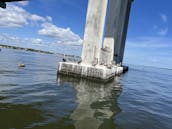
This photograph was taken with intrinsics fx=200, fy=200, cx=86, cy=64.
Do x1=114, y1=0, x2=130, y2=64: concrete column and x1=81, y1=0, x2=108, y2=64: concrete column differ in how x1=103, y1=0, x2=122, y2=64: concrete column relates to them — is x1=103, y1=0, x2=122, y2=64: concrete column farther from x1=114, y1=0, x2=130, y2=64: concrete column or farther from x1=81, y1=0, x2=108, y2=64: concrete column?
x1=114, y1=0, x2=130, y2=64: concrete column

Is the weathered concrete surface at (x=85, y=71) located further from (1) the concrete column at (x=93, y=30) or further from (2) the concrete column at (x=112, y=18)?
(2) the concrete column at (x=112, y=18)

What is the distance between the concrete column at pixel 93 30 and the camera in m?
19.3

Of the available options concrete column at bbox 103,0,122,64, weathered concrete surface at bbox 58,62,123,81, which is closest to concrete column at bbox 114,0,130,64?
concrete column at bbox 103,0,122,64

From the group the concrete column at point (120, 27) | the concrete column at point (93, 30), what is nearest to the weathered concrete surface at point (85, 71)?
the concrete column at point (93, 30)

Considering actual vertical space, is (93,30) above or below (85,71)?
above

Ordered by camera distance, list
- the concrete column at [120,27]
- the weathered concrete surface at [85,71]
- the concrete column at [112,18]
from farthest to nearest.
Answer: the concrete column at [120,27] → the concrete column at [112,18] → the weathered concrete surface at [85,71]

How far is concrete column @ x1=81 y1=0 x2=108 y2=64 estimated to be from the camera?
19297 mm

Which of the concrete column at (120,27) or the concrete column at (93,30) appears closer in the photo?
the concrete column at (93,30)

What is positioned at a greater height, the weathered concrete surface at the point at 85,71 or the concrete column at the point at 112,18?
the concrete column at the point at 112,18

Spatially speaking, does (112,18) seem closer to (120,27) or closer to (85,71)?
(85,71)

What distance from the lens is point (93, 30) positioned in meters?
→ 19.5

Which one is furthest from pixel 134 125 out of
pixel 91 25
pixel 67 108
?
pixel 91 25

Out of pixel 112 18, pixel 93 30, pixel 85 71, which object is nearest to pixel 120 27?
pixel 112 18

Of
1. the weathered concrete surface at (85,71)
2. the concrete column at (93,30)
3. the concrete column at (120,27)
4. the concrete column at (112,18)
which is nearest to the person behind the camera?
the weathered concrete surface at (85,71)
